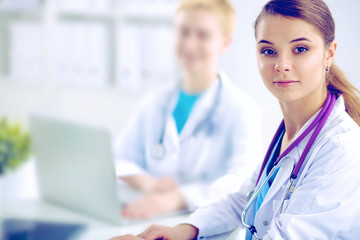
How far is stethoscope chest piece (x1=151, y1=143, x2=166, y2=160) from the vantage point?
1.49 m

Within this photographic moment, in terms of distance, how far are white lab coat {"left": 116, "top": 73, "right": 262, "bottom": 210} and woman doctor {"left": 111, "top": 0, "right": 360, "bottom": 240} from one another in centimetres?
32

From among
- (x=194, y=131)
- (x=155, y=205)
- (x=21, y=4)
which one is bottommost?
(x=155, y=205)

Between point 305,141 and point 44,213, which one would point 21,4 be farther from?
point 305,141

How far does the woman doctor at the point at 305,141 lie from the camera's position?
2.22ft

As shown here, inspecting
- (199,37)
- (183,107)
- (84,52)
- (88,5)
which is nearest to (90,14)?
(88,5)

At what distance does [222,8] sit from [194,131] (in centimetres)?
41

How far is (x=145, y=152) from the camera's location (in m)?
1.56

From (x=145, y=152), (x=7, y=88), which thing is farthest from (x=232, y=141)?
(x=7, y=88)

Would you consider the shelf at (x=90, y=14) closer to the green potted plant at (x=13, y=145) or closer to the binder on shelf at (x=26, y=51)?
the binder on shelf at (x=26, y=51)

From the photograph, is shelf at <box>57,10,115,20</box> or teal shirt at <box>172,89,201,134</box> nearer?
teal shirt at <box>172,89,201,134</box>

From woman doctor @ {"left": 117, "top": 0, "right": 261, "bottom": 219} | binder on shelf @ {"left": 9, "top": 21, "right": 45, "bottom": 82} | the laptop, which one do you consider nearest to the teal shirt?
woman doctor @ {"left": 117, "top": 0, "right": 261, "bottom": 219}

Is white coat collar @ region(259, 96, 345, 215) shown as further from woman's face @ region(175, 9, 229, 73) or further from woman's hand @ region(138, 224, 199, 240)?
woman's face @ region(175, 9, 229, 73)

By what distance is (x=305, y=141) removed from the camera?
765 millimetres

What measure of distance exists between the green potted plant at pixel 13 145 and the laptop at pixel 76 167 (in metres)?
0.13
